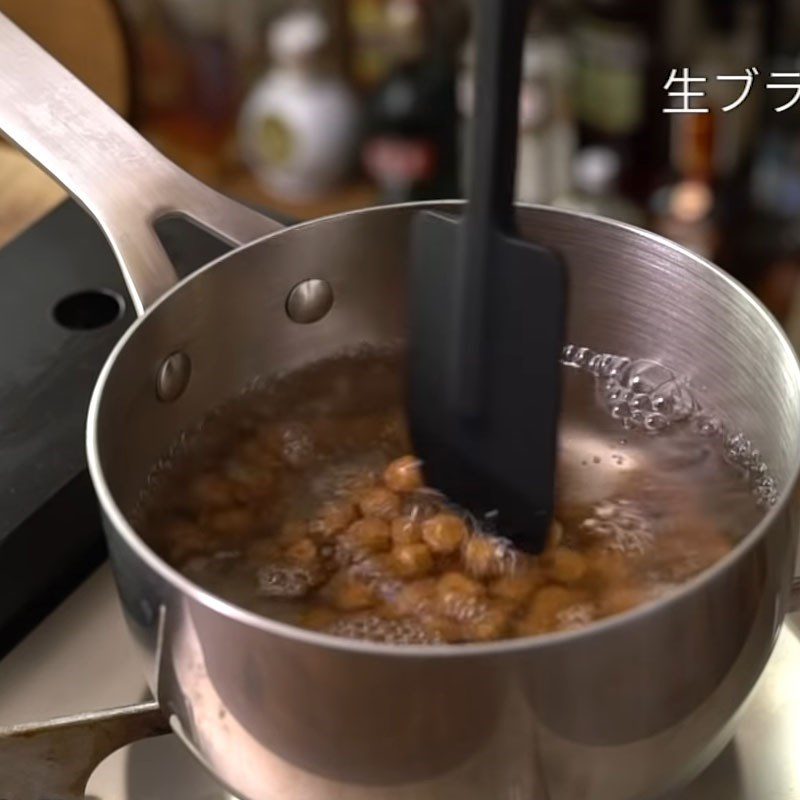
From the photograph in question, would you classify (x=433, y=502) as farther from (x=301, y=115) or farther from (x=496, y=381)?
(x=301, y=115)

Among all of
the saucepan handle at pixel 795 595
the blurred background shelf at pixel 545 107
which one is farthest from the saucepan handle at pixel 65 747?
the blurred background shelf at pixel 545 107

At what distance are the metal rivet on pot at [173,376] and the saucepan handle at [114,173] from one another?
3 cm

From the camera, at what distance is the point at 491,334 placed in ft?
1.55

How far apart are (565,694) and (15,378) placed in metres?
0.35

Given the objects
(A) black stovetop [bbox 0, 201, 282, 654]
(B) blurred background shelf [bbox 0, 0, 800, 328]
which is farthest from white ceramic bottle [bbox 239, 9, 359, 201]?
(A) black stovetop [bbox 0, 201, 282, 654]

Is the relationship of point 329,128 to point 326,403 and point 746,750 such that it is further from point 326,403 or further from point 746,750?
point 746,750

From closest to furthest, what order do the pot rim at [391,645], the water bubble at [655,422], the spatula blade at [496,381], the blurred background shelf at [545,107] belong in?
the pot rim at [391,645]
the spatula blade at [496,381]
the water bubble at [655,422]
the blurred background shelf at [545,107]

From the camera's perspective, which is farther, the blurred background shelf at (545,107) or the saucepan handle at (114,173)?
the blurred background shelf at (545,107)

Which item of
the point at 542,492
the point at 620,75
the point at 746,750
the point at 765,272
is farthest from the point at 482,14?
the point at 765,272

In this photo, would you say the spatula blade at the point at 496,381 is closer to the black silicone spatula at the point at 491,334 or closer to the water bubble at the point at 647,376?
the black silicone spatula at the point at 491,334

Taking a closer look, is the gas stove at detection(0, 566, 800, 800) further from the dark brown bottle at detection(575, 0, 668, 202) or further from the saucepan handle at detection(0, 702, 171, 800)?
the dark brown bottle at detection(575, 0, 668, 202)

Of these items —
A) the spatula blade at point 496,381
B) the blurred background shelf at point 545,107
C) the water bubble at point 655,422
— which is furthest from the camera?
the blurred background shelf at point 545,107

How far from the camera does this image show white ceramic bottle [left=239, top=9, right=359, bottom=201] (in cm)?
127

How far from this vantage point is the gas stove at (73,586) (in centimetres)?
50
